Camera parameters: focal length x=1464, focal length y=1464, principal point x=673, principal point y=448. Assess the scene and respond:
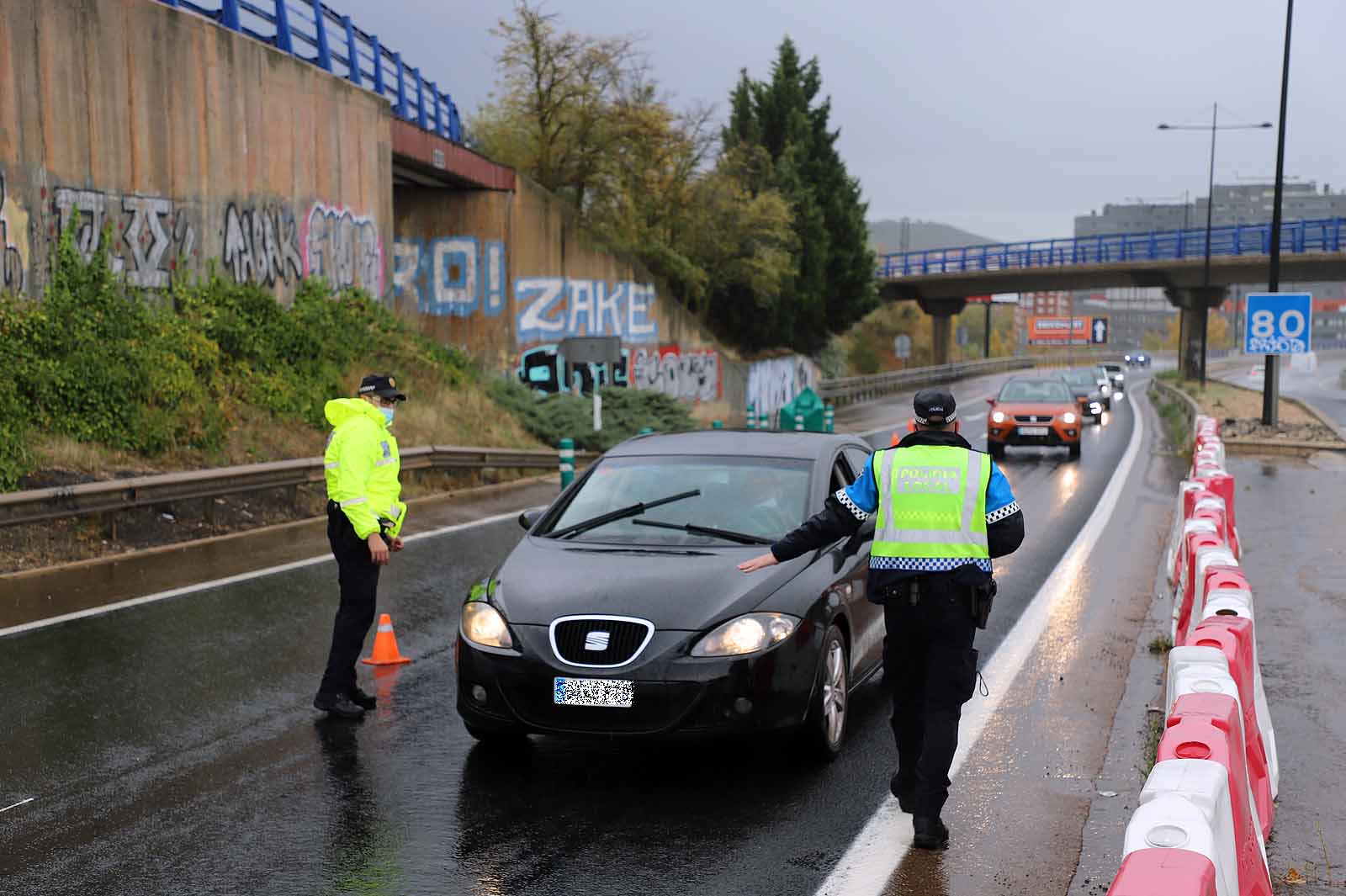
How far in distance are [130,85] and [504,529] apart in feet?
25.3

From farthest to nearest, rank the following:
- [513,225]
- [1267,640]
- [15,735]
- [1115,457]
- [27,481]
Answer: [513,225], [1115,457], [27,481], [1267,640], [15,735]

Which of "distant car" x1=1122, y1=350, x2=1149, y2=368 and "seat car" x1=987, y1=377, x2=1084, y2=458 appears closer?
"seat car" x1=987, y1=377, x2=1084, y2=458

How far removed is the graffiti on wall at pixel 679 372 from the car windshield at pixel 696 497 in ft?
85.7

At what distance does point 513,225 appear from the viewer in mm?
31078

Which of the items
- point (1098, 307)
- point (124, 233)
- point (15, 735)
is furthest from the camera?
point (1098, 307)

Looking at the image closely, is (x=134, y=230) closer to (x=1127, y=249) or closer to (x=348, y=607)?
(x=348, y=607)

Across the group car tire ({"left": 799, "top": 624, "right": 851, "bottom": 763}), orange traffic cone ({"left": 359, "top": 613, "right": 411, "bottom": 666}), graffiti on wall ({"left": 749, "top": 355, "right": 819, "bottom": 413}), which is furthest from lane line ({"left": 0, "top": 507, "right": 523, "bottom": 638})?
graffiti on wall ({"left": 749, "top": 355, "right": 819, "bottom": 413})

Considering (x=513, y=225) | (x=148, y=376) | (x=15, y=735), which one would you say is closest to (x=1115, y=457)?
(x=513, y=225)

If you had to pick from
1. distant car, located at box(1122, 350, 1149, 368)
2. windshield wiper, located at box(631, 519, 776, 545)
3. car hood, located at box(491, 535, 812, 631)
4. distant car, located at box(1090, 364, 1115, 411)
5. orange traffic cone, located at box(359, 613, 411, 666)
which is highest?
windshield wiper, located at box(631, 519, 776, 545)

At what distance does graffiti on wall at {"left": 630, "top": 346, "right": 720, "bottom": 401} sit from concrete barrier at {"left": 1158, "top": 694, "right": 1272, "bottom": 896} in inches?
1152

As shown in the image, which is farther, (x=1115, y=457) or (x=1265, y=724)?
(x=1115, y=457)

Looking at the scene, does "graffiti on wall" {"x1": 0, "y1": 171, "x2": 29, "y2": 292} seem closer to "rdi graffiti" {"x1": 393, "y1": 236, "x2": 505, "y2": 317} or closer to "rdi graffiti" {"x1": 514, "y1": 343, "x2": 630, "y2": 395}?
"rdi graffiti" {"x1": 393, "y1": 236, "x2": 505, "y2": 317}

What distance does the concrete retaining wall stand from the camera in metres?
16.5

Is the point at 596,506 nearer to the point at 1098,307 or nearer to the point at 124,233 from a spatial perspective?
the point at 124,233
